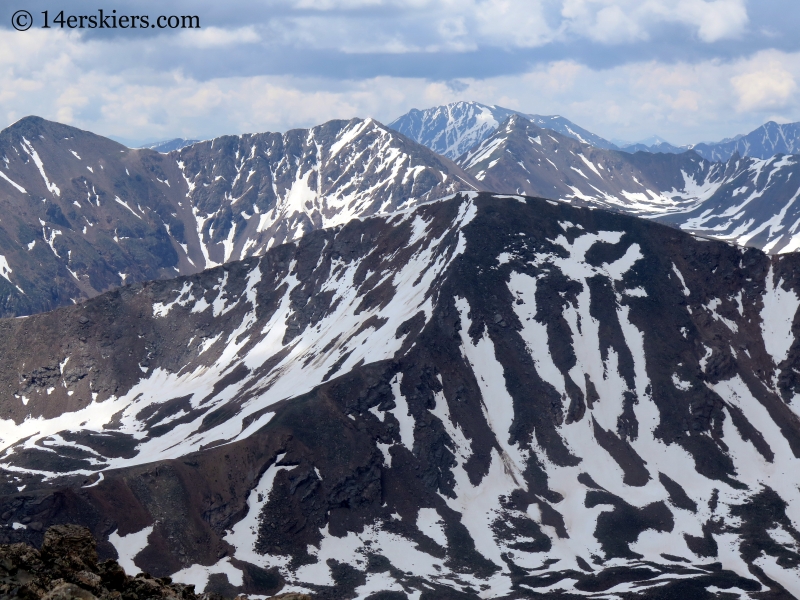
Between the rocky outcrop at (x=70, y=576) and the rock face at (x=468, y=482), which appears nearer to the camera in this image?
the rocky outcrop at (x=70, y=576)

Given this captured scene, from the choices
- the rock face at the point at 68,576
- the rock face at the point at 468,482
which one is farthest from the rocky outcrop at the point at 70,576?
the rock face at the point at 468,482

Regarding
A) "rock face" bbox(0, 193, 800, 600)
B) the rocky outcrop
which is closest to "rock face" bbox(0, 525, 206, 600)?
the rocky outcrop

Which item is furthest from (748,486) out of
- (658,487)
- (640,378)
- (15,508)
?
(15,508)

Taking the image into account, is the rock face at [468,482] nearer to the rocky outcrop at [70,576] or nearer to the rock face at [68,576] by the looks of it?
the rocky outcrop at [70,576]

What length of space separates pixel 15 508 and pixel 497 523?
272 ft

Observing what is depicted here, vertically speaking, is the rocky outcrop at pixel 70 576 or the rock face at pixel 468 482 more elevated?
the rocky outcrop at pixel 70 576

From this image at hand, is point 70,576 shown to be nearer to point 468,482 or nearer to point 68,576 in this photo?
point 68,576

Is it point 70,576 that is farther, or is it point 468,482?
point 468,482

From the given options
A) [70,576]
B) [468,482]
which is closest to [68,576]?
[70,576]

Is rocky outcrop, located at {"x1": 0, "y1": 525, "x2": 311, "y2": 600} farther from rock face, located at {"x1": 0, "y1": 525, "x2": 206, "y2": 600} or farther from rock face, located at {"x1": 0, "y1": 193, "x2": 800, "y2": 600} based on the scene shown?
rock face, located at {"x1": 0, "y1": 193, "x2": 800, "y2": 600}

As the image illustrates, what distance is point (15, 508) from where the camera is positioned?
146125 millimetres

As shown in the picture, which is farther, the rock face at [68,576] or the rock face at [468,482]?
the rock face at [468,482]

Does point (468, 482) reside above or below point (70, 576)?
below

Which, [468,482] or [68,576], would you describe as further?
[468,482]
